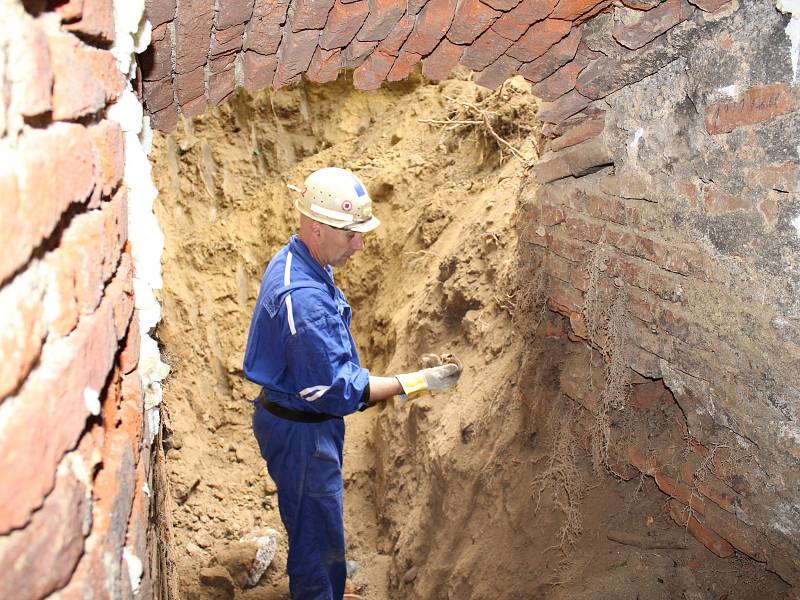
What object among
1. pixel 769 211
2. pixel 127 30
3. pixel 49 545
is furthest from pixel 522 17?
pixel 49 545

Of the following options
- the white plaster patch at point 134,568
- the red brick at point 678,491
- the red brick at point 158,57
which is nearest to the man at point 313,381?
the red brick at point 158,57

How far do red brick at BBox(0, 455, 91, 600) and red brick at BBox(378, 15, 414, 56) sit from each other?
74.3 inches

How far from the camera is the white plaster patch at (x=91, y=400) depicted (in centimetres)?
89

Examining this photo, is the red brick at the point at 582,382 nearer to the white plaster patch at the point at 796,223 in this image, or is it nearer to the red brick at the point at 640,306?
the red brick at the point at 640,306

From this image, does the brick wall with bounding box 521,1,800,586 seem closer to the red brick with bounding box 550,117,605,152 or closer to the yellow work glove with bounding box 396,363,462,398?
the red brick with bounding box 550,117,605,152

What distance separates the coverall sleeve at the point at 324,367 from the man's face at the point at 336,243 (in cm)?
33

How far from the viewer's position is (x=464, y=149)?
5.18m

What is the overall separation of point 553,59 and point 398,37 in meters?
0.66

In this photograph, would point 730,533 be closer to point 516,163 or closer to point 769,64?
point 769,64

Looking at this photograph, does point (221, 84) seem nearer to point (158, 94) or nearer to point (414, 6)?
point (158, 94)

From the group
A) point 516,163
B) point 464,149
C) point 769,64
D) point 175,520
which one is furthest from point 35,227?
point 464,149

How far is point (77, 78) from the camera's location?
97cm

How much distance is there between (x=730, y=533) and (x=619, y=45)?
72.3 inches

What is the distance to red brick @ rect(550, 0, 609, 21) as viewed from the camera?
7.48 ft
